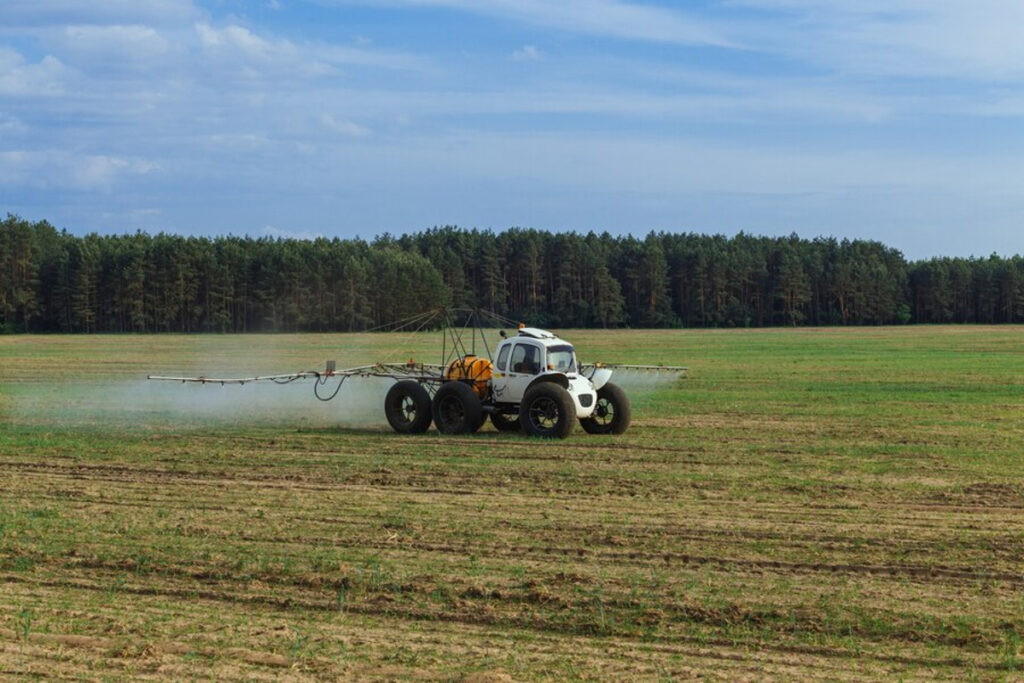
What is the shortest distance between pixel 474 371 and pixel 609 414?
2701 mm

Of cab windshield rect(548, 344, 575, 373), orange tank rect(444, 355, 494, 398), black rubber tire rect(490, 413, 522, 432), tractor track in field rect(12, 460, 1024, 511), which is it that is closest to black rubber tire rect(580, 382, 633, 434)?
cab windshield rect(548, 344, 575, 373)

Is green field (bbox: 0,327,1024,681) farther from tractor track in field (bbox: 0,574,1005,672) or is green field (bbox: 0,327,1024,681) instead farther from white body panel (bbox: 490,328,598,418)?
white body panel (bbox: 490,328,598,418)

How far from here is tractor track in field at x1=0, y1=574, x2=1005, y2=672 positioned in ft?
27.8

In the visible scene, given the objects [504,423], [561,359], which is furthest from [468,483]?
[504,423]

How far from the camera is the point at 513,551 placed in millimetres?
11672

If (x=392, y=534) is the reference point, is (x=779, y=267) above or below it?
above

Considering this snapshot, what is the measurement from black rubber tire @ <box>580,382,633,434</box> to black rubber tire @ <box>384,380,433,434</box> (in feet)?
9.75

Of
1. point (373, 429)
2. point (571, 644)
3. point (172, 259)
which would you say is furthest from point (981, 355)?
point (172, 259)

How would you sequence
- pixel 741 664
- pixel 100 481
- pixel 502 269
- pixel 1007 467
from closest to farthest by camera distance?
pixel 741 664
pixel 100 481
pixel 1007 467
pixel 502 269

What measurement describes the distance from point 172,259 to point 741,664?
90.3 meters

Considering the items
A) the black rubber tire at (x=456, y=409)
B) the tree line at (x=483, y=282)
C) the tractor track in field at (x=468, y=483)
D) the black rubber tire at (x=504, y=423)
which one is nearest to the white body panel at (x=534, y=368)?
the black rubber tire at (x=456, y=409)

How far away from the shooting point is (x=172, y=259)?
93.6m

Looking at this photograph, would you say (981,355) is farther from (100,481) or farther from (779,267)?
(779,267)

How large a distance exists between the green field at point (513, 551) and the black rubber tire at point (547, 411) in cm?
57
